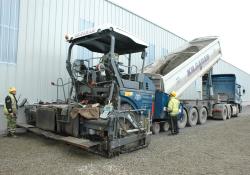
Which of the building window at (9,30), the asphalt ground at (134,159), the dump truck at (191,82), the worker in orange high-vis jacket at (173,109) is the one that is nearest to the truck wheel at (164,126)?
the dump truck at (191,82)

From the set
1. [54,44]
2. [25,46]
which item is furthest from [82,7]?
[25,46]

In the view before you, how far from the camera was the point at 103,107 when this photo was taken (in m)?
5.96

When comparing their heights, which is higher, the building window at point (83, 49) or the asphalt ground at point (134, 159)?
the building window at point (83, 49)

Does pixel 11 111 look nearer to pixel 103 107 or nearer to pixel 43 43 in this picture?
pixel 43 43


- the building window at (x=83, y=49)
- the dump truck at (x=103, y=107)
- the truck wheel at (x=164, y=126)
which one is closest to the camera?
the dump truck at (x=103, y=107)

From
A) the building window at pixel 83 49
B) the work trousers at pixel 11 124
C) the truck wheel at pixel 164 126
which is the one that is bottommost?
the truck wheel at pixel 164 126

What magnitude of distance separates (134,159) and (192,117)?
6.50 metres

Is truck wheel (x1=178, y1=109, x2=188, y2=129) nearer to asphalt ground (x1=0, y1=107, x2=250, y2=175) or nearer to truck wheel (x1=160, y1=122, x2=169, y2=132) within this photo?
truck wheel (x1=160, y1=122, x2=169, y2=132)

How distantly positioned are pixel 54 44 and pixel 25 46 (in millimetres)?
1080

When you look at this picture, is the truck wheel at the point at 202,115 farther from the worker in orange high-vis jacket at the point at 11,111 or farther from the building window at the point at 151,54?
the worker in orange high-vis jacket at the point at 11,111

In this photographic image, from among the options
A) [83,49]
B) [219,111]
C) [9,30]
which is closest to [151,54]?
[219,111]

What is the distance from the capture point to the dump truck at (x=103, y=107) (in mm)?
5750

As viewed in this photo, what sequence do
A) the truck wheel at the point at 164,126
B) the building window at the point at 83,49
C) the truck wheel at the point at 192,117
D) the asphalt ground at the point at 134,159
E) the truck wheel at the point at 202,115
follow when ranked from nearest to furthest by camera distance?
the asphalt ground at the point at 134,159, the truck wheel at the point at 164,126, the building window at the point at 83,49, the truck wheel at the point at 192,117, the truck wheel at the point at 202,115

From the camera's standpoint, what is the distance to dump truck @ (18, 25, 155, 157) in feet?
18.9
